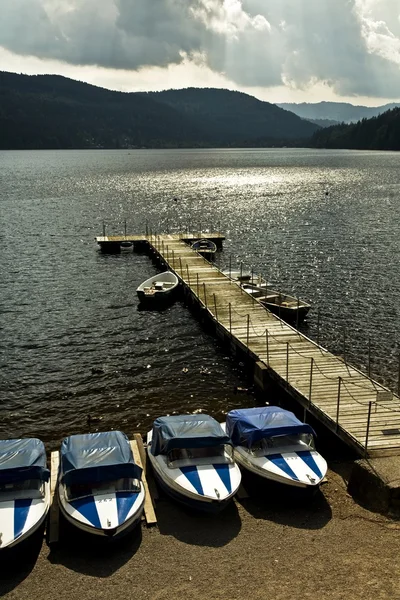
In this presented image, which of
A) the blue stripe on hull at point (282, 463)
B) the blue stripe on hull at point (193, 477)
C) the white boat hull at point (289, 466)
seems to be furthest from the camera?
the blue stripe on hull at point (282, 463)

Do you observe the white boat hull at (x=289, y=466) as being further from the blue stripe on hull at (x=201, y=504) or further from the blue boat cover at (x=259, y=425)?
the blue stripe on hull at (x=201, y=504)

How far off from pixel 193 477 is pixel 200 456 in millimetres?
1373

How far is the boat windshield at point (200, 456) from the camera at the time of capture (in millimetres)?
21406

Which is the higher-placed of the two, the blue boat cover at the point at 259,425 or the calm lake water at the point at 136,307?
the blue boat cover at the point at 259,425

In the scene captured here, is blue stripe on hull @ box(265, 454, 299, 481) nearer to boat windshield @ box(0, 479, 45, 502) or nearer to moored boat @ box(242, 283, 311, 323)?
boat windshield @ box(0, 479, 45, 502)

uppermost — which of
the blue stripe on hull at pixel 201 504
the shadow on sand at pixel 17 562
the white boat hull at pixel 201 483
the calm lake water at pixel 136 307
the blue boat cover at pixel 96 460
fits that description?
the blue boat cover at pixel 96 460

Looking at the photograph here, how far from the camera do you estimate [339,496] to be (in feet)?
68.3

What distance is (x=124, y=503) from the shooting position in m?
18.9

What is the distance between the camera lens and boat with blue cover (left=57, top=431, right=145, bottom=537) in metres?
18.1

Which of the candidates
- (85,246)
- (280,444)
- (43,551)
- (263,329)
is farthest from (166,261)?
(43,551)

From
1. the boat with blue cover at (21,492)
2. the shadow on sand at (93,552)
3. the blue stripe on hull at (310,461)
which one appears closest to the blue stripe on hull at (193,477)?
the shadow on sand at (93,552)

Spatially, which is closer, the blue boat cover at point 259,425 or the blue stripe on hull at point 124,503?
the blue stripe on hull at point 124,503

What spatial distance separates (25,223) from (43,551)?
8139 centimetres

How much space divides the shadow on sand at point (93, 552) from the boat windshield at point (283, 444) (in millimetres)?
5872
